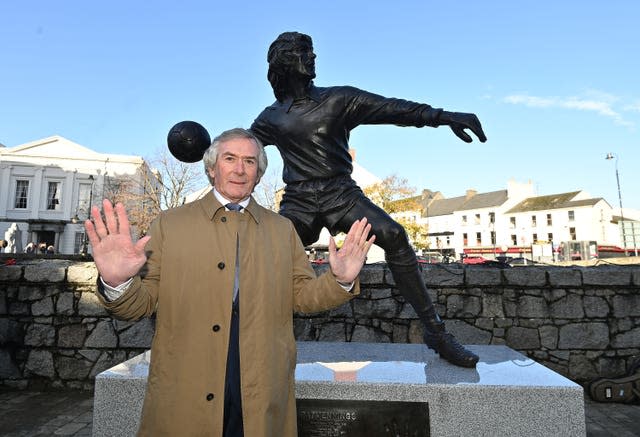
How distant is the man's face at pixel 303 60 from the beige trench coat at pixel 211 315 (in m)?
1.47

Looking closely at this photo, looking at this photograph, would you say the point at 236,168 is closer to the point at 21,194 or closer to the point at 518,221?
the point at 21,194

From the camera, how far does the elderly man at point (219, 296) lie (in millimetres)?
1334

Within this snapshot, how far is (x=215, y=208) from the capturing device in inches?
61.4

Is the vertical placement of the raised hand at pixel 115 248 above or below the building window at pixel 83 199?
below

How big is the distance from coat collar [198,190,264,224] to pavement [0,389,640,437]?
3.36 m

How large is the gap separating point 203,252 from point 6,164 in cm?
4279

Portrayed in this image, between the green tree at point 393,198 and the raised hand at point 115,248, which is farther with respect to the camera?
the green tree at point 393,198

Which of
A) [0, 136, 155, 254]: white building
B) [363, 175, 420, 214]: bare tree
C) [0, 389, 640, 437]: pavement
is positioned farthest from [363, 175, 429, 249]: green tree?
[0, 389, 640, 437]: pavement

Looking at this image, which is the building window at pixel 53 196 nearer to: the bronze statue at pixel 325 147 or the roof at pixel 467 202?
the bronze statue at pixel 325 147

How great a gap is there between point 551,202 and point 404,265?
52013 millimetres

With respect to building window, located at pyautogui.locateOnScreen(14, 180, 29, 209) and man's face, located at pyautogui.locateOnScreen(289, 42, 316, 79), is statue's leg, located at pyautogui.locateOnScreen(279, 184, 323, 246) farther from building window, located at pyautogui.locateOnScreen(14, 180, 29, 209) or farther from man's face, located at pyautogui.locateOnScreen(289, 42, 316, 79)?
building window, located at pyautogui.locateOnScreen(14, 180, 29, 209)

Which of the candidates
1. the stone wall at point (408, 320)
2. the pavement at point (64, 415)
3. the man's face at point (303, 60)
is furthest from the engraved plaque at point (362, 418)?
the stone wall at point (408, 320)

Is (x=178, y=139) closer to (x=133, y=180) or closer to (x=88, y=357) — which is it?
(x=88, y=357)

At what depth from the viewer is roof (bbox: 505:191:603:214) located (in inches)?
1751
